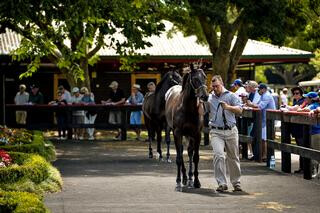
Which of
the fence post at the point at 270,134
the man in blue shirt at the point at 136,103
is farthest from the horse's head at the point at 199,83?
the man in blue shirt at the point at 136,103

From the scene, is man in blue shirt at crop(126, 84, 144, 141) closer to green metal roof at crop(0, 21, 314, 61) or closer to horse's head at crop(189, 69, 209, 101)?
green metal roof at crop(0, 21, 314, 61)

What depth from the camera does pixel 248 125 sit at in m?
21.4

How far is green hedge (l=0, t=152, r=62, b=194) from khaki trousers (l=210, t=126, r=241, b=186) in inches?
100

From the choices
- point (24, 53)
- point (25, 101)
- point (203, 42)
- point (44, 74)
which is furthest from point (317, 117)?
point (44, 74)

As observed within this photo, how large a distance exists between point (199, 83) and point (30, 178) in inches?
126

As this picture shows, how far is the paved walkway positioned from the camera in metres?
12.1

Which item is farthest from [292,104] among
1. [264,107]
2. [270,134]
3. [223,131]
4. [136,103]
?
[136,103]

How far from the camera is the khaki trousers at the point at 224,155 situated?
14.1m

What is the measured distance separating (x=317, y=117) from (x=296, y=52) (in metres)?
27.3

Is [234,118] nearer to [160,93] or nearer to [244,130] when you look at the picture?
[244,130]

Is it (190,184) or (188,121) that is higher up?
(188,121)

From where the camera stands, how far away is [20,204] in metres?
9.82

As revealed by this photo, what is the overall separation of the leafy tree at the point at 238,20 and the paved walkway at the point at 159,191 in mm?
10381

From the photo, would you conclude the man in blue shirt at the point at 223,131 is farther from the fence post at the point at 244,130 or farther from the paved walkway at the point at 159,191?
the fence post at the point at 244,130
